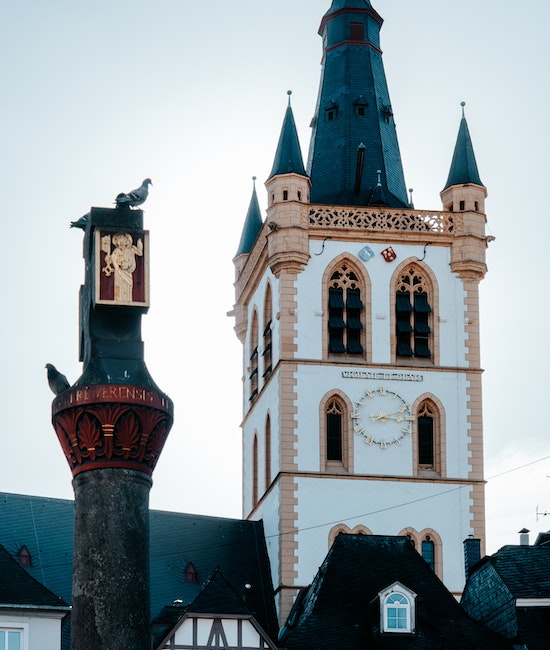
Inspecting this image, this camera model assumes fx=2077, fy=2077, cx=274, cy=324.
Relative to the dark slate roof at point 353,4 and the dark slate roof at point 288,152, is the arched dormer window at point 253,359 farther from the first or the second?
the dark slate roof at point 353,4

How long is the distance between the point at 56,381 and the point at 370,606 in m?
27.0

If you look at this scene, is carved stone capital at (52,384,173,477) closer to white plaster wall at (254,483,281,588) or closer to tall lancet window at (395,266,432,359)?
white plaster wall at (254,483,281,588)

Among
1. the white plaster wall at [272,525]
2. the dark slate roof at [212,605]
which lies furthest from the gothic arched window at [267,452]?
the dark slate roof at [212,605]

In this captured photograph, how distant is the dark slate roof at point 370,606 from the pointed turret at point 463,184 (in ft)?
47.3

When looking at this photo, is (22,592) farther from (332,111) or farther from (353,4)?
(353,4)

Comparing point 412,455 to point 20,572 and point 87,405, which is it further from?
point 87,405

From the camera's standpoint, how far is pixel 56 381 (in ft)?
94.1

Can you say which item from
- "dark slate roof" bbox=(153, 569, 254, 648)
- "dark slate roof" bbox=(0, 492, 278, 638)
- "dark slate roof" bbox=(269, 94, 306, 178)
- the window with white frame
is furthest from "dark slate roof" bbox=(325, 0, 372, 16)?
the window with white frame

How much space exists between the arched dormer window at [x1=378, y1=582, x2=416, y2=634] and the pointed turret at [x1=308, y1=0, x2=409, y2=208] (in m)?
17.9

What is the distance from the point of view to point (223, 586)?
53.6 meters

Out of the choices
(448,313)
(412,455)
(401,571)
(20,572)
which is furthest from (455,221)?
(20,572)

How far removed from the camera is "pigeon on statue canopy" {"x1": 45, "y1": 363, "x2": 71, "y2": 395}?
93.9 ft

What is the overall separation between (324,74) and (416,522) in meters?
17.3

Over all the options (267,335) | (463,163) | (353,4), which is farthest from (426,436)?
(353,4)
